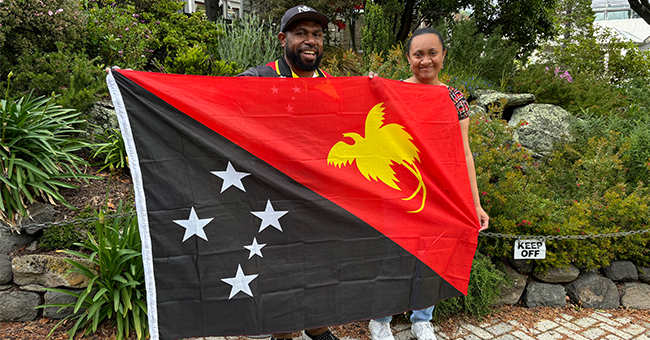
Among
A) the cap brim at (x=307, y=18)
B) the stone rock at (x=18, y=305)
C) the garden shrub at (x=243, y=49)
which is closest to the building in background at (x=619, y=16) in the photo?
the garden shrub at (x=243, y=49)

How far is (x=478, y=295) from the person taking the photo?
136 inches

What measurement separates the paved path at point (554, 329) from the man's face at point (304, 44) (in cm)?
212

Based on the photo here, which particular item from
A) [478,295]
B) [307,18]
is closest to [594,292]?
[478,295]

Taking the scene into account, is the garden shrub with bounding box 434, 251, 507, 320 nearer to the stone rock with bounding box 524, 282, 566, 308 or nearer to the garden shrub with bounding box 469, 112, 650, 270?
the garden shrub with bounding box 469, 112, 650, 270

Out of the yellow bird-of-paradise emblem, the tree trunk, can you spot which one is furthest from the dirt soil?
the tree trunk

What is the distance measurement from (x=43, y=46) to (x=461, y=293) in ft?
17.2

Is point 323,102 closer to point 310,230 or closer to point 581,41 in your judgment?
point 310,230

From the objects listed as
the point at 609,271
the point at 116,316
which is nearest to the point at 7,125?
the point at 116,316

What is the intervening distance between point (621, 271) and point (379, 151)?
322cm

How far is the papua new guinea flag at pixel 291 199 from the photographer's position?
215cm

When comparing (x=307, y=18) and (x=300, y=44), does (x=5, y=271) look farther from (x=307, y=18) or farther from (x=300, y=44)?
(x=307, y=18)

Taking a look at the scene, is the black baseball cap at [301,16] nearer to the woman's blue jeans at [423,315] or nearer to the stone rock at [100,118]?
the woman's blue jeans at [423,315]

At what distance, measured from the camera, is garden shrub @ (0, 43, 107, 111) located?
4008 mm

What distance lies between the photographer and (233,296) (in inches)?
89.0
